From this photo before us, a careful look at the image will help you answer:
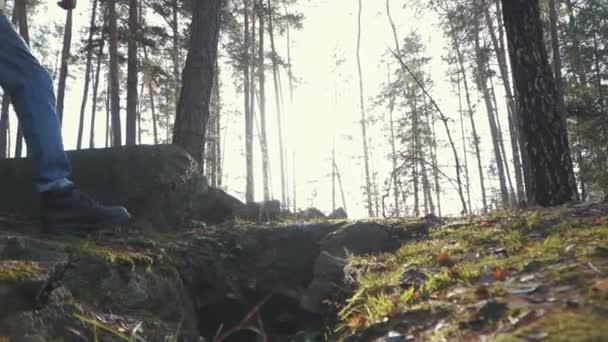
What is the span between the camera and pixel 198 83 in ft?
19.8

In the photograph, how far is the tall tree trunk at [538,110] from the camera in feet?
15.6

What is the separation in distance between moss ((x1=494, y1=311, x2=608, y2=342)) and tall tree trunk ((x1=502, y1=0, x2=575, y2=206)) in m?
3.76

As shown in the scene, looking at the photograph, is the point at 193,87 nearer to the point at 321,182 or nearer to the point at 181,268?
the point at 181,268

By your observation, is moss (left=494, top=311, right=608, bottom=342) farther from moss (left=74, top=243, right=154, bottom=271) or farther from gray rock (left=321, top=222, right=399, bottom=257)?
gray rock (left=321, top=222, right=399, bottom=257)

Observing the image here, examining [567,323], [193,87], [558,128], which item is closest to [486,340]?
[567,323]

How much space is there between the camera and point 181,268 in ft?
12.2

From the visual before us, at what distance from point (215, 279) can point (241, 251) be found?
51 cm

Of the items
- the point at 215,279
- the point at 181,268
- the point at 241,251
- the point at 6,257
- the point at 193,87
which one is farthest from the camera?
the point at 193,87

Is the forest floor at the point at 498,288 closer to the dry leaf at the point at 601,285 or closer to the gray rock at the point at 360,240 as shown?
the dry leaf at the point at 601,285

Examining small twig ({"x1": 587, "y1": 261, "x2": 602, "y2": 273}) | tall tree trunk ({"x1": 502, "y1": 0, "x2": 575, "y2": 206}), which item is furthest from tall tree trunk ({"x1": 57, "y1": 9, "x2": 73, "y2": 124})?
small twig ({"x1": 587, "y1": 261, "x2": 602, "y2": 273})

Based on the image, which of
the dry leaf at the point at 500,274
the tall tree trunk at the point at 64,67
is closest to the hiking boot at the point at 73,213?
the dry leaf at the point at 500,274

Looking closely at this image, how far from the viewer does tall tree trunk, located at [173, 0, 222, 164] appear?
598 cm

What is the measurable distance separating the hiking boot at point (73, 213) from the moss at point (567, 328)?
2.52 m

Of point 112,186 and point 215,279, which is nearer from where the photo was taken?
point 215,279
